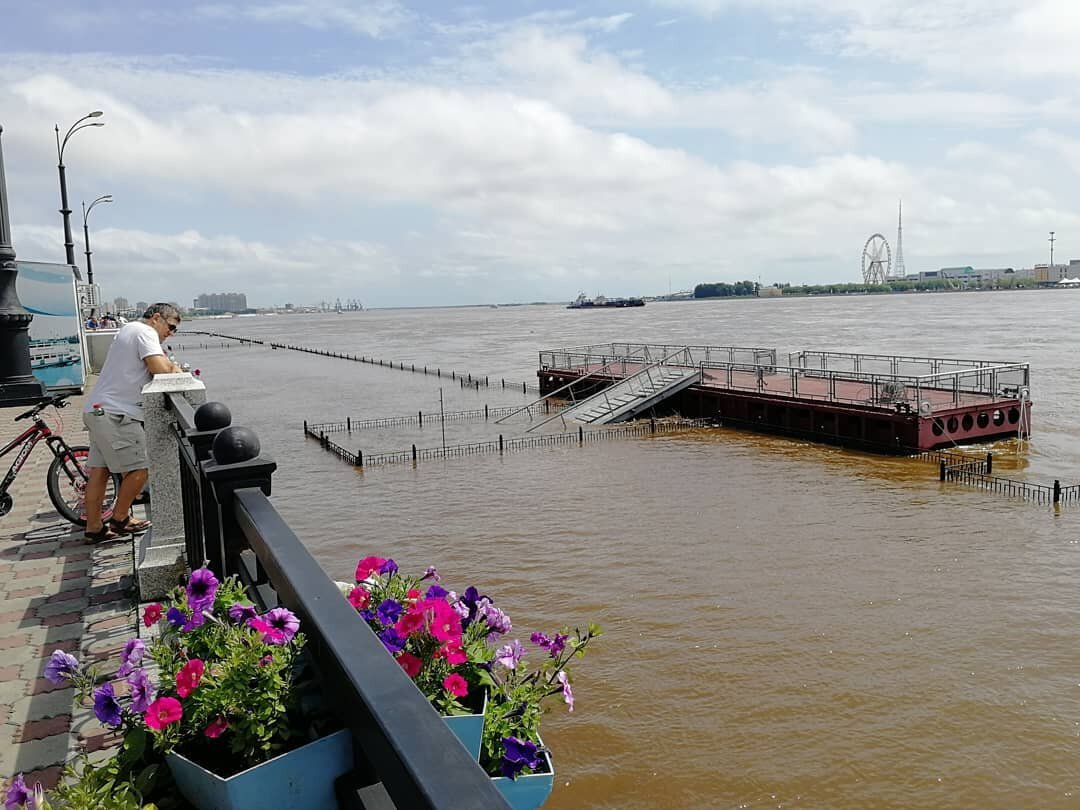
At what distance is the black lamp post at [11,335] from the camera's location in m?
10.5

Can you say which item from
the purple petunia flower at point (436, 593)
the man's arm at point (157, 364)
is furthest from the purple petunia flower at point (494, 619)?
the man's arm at point (157, 364)

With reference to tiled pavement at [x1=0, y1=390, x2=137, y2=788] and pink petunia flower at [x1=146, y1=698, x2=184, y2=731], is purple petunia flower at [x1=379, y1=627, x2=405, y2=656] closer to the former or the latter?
pink petunia flower at [x1=146, y1=698, x2=184, y2=731]

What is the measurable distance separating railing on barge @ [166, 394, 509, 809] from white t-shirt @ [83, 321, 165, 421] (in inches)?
128

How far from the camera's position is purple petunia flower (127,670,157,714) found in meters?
2.42

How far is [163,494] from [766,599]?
11.1 metres

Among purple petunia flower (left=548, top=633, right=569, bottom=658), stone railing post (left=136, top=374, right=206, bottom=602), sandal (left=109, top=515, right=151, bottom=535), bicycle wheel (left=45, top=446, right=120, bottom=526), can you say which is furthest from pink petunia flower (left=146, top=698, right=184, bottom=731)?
bicycle wheel (left=45, top=446, right=120, bottom=526)

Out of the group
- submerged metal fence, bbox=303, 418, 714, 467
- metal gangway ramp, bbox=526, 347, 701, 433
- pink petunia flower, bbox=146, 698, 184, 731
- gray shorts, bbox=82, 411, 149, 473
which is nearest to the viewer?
pink petunia flower, bbox=146, 698, 184, 731

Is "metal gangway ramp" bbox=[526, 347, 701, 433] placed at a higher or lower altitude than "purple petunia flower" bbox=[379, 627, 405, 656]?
lower

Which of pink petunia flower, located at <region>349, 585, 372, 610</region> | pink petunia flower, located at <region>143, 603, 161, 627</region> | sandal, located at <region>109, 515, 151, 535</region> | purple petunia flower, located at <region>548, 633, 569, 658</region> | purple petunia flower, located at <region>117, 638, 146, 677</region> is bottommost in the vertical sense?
sandal, located at <region>109, 515, 151, 535</region>

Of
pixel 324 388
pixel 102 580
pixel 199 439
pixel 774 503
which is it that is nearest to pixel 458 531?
pixel 774 503

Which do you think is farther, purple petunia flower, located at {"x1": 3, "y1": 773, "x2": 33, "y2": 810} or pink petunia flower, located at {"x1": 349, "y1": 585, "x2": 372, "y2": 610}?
pink petunia flower, located at {"x1": 349, "y1": 585, "x2": 372, "y2": 610}

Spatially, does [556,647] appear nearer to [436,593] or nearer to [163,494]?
[436,593]

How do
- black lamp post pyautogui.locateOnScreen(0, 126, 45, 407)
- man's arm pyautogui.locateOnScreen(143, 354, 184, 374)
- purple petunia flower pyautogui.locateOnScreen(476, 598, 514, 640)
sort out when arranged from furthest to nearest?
black lamp post pyautogui.locateOnScreen(0, 126, 45, 407) < man's arm pyautogui.locateOnScreen(143, 354, 184, 374) < purple petunia flower pyautogui.locateOnScreen(476, 598, 514, 640)

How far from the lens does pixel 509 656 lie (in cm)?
286
